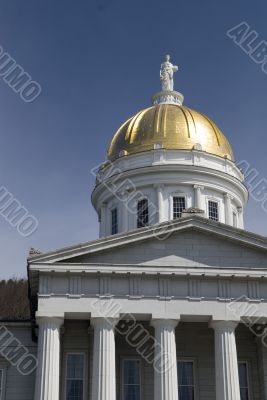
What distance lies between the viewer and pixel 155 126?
45.6 metres

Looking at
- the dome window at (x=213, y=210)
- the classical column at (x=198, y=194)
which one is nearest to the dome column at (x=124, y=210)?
the classical column at (x=198, y=194)

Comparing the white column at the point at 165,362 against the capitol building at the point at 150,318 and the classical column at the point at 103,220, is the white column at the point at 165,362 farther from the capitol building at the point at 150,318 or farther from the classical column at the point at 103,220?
the classical column at the point at 103,220

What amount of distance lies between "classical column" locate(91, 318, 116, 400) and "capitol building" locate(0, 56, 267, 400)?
1.6 inches

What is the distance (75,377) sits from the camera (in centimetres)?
3150

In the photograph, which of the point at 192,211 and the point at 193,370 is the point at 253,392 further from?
the point at 192,211

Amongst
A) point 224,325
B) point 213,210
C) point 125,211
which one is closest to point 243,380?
point 224,325

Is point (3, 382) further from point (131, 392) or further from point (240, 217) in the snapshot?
point (240, 217)

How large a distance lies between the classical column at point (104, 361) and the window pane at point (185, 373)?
4795mm

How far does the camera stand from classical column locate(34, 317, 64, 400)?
27438 millimetres

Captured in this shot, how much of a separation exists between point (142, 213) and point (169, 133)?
5725 mm

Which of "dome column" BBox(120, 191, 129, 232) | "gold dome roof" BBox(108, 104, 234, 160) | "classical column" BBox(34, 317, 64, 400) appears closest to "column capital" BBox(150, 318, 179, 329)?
"classical column" BBox(34, 317, 64, 400)

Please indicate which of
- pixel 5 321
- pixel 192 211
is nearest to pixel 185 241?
pixel 192 211

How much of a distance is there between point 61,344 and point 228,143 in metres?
21.6

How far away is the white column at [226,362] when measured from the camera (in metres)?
28.2
